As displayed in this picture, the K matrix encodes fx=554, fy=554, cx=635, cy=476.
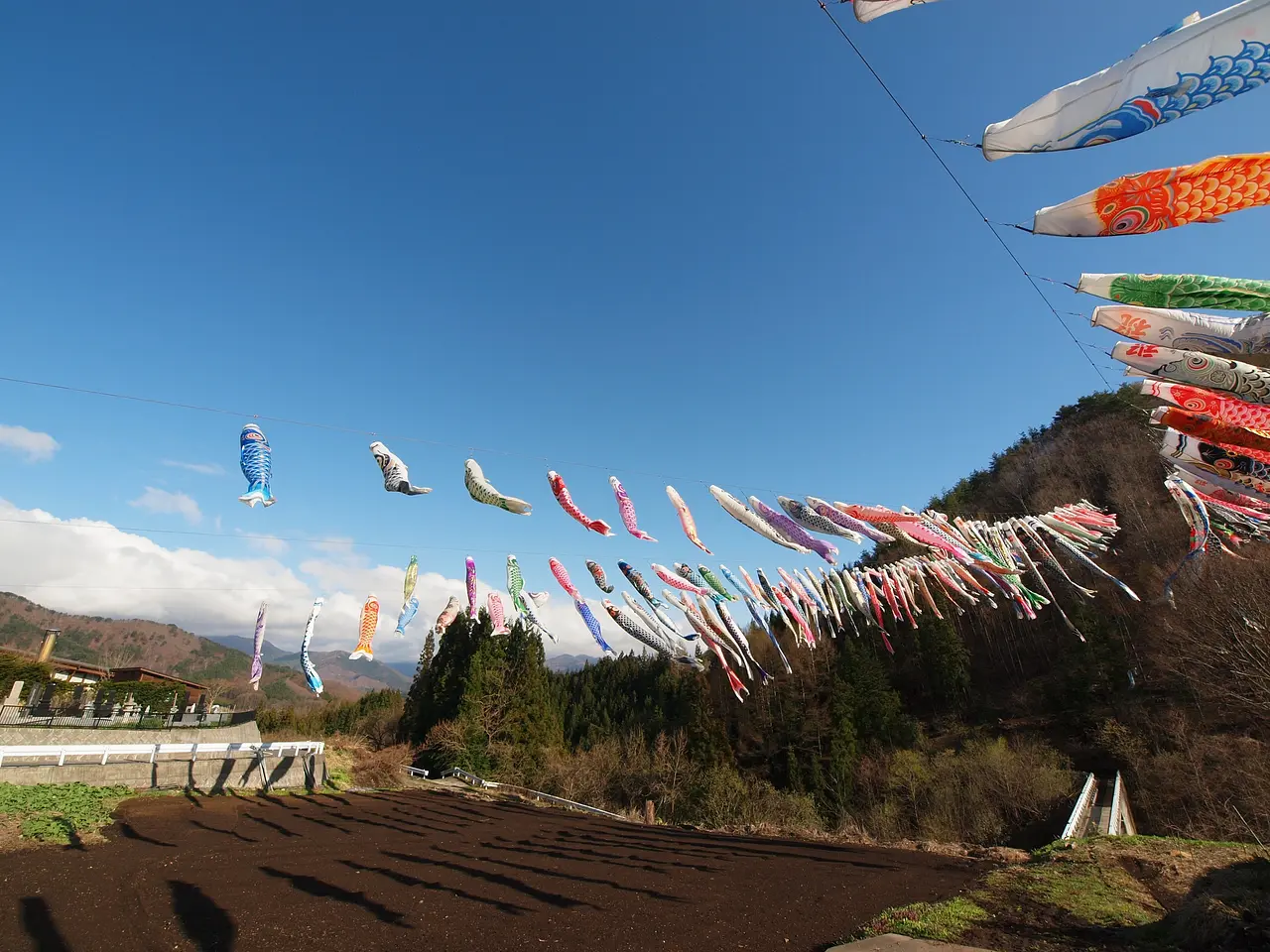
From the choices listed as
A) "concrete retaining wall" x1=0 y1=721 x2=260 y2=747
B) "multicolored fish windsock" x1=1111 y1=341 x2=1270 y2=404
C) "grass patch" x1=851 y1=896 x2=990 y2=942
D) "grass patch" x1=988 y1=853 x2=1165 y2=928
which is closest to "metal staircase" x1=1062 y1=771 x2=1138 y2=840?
"grass patch" x1=988 y1=853 x2=1165 y2=928

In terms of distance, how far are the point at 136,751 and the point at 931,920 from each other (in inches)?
809

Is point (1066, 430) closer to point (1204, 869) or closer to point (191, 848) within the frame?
point (1204, 869)

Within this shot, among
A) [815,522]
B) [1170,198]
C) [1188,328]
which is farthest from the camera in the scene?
[815,522]

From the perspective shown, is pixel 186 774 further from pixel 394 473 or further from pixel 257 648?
pixel 394 473

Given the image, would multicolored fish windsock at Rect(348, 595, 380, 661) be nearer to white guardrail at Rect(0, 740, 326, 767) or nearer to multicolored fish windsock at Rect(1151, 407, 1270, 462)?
white guardrail at Rect(0, 740, 326, 767)

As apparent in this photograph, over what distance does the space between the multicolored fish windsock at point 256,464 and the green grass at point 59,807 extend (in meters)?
7.36

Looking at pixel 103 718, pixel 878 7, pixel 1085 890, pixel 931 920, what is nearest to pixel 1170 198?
pixel 878 7

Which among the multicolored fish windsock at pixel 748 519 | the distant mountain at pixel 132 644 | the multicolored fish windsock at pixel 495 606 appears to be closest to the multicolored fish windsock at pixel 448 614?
the multicolored fish windsock at pixel 495 606

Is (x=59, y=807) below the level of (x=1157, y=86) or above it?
below

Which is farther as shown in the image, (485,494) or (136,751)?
(136,751)

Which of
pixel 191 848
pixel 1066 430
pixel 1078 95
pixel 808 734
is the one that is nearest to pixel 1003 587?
pixel 1078 95

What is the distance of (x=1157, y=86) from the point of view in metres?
3.63

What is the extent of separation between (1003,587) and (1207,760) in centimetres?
1098

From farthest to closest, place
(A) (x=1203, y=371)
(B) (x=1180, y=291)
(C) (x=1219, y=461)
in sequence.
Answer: (C) (x=1219, y=461) < (A) (x=1203, y=371) < (B) (x=1180, y=291)
